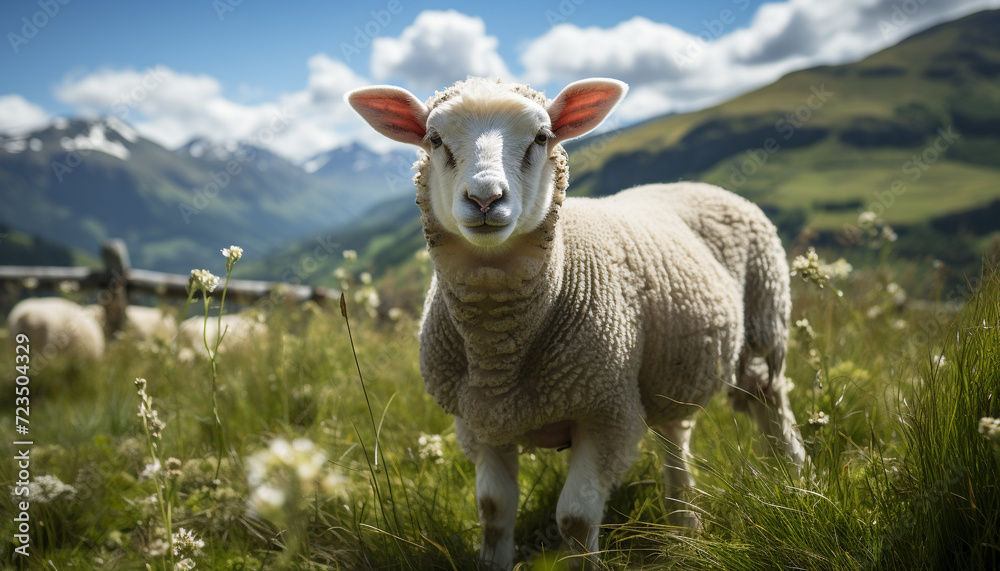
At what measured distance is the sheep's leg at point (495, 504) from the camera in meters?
2.34

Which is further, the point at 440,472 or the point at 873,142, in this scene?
the point at 873,142

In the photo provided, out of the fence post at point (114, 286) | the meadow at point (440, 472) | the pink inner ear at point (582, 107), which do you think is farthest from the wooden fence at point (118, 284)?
the pink inner ear at point (582, 107)

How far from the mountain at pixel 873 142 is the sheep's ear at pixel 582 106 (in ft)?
232

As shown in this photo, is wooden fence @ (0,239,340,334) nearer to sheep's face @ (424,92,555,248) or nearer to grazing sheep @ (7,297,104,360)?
grazing sheep @ (7,297,104,360)

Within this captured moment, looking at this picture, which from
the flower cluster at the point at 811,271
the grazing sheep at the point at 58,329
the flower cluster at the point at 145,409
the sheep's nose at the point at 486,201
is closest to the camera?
the flower cluster at the point at 145,409

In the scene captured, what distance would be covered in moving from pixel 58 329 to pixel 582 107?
8677 millimetres

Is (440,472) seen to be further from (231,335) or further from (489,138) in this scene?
(231,335)

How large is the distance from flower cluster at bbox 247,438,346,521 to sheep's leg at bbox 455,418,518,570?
165 cm

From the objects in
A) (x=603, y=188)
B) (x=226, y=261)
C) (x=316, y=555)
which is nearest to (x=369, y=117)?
(x=226, y=261)

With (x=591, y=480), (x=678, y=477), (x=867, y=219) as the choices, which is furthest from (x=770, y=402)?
(x=867, y=219)

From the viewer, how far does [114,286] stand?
9.23 metres

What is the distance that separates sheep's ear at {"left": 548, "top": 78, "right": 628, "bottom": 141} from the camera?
7.63 feet

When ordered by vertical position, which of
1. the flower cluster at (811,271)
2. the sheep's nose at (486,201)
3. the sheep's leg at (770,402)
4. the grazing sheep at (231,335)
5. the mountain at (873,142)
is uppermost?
the mountain at (873,142)

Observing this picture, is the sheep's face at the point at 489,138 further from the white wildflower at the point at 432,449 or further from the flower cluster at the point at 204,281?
the white wildflower at the point at 432,449
